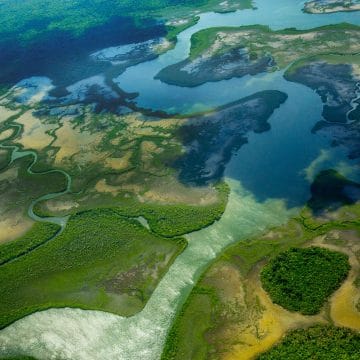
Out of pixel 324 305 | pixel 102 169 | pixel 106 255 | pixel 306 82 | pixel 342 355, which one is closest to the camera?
pixel 342 355

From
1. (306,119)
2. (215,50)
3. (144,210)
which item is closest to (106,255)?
(144,210)

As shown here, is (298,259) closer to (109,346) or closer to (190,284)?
(190,284)

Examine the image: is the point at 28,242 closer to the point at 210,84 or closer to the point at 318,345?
the point at 318,345

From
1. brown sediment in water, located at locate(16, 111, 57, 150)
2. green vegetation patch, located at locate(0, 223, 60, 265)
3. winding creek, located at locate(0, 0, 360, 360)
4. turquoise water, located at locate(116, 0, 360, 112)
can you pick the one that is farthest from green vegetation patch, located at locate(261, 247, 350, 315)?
brown sediment in water, located at locate(16, 111, 57, 150)

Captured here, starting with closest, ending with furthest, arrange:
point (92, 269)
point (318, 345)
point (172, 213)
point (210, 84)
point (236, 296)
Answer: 1. point (318, 345)
2. point (236, 296)
3. point (92, 269)
4. point (172, 213)
5. point (210, 84)

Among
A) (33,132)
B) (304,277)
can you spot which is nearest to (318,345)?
(304,277)

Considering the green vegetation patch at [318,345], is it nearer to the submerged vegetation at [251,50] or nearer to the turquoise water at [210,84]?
the turquoise water at [210,84]

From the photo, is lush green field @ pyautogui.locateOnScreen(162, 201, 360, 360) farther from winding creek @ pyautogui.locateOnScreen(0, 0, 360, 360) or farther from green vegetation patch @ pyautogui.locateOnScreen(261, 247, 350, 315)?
winding creek @ pyautogui.locateOnScreen(0, 0, 360, 360)
